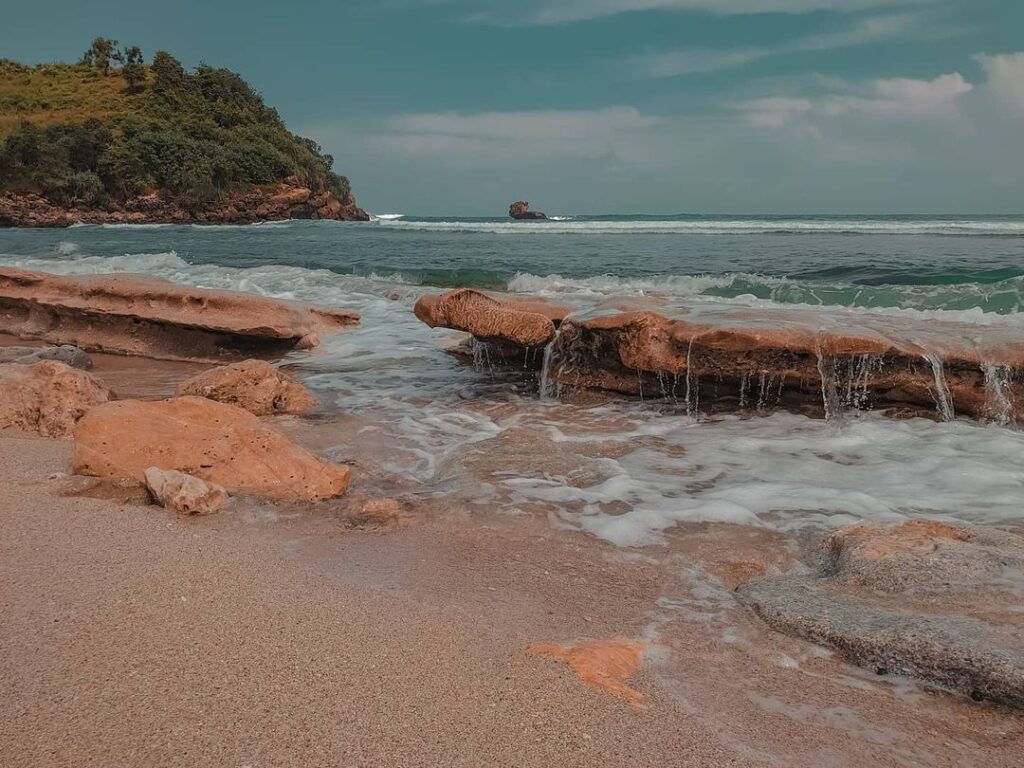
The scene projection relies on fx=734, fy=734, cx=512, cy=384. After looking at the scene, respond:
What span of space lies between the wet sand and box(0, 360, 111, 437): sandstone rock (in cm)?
156

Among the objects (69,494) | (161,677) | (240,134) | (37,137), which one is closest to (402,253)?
(69,494)

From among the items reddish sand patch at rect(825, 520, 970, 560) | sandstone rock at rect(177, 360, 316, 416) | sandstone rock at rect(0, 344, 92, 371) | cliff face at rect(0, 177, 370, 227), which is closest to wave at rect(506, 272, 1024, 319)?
sandstone rock at rect(177, 360, 316, 416)

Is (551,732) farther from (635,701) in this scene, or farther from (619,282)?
(619,282)

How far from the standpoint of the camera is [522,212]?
72.4 metres

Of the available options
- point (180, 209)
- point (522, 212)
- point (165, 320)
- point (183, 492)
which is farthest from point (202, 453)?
point (522, 212)

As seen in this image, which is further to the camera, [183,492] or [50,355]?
[50,355]

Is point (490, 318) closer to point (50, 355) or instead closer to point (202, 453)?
point (202, 453)

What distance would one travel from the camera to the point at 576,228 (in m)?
38.8

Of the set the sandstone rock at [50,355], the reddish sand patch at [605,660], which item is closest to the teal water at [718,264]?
the sandstone rock at [50,355]

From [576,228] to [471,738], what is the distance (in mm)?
38388

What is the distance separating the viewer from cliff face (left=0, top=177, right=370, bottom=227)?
47062 mm

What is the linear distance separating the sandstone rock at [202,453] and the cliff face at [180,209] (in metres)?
51.6

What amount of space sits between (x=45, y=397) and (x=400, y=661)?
3645mm

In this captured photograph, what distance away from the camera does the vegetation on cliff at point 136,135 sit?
49094 mm
